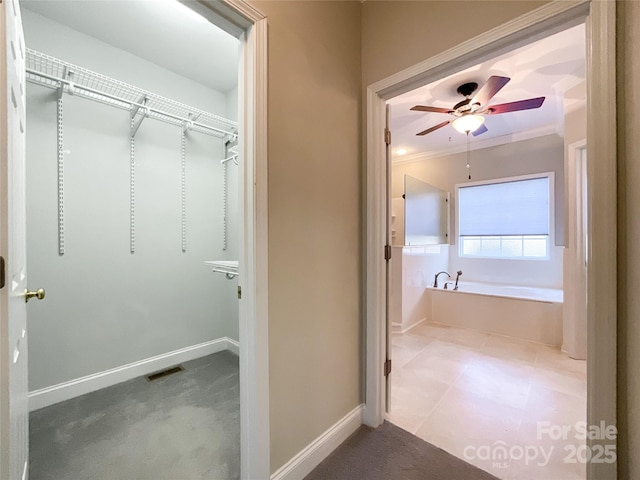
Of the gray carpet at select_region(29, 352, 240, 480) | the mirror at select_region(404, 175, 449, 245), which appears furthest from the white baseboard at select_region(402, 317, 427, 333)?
the gray carpet at select_region(29, 352, 240, 480)

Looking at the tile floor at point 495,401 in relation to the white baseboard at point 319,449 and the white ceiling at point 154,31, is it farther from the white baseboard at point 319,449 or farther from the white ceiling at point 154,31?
the white ceiling at point 154,31

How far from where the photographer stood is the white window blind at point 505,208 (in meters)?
3.95

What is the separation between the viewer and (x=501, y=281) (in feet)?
13.9

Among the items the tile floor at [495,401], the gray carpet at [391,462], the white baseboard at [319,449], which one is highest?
the white baseboard at [319,449]

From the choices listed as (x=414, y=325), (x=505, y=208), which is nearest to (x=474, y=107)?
(x=505, y=208)

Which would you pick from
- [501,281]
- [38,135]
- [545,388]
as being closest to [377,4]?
[38,135]

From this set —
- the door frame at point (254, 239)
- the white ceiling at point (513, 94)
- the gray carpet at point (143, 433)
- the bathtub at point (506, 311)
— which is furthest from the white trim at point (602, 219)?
the bathtub at point (506, 311)

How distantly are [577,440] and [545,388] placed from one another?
0.60 metres

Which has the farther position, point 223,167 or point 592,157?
point 223,167

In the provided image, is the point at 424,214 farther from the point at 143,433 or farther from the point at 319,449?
the point at 143,433

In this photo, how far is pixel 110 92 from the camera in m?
2.12

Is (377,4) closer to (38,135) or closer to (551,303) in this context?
(38,135)

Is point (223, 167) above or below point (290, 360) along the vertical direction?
above

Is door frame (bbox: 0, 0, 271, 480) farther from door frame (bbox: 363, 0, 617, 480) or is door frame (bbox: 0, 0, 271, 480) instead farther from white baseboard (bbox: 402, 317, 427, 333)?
white baseboard (bbox: 402, 317, 427, 333)
